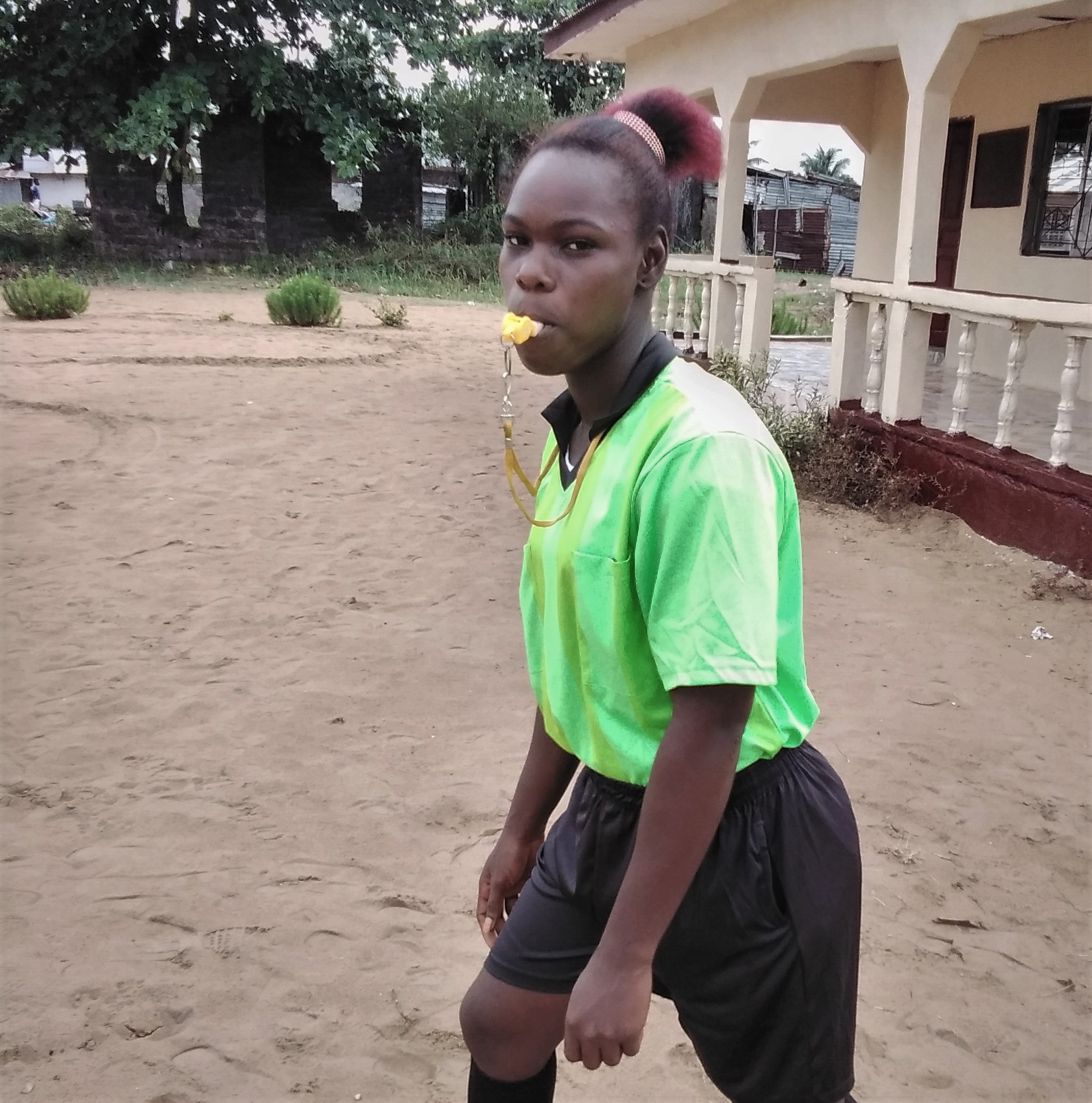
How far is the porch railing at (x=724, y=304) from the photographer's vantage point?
7.48m

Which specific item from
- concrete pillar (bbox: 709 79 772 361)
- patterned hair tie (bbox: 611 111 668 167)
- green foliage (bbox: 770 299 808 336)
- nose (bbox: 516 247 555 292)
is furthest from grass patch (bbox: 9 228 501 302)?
nose (bbox: 516 247 555 292)

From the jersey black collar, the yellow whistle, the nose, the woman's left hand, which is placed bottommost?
the woman's left hand

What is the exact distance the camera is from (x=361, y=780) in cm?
313

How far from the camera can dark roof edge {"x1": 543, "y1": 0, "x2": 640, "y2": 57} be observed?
798cm

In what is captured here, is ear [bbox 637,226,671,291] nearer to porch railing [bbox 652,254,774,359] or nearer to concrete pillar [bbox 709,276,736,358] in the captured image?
porch railing [bbox 652,254,774,359]

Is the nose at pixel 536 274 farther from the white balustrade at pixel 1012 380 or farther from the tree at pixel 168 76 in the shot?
the tree at pixel 168 76

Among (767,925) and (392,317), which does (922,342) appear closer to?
(767,925)

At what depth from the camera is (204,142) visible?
1838 cm

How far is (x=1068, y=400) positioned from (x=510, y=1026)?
4366 millimetres

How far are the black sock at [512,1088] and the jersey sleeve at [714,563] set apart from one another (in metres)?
0.66

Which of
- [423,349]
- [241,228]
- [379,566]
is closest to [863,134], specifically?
[423,349]

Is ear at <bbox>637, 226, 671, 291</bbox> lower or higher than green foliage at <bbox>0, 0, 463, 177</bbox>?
lower

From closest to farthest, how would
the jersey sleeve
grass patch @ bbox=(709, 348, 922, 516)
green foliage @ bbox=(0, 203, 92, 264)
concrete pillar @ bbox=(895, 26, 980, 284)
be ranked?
the jersey sleeve, concrete pillar @ bbox=(895, 26, 980, 284), grass patch @ bbox=(709, 348, 922, 516), green foliage @ bbox=(0, 203, 92, 264)

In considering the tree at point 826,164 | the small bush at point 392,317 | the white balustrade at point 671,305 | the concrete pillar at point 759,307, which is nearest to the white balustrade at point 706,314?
the white balustrade at point 671,305
